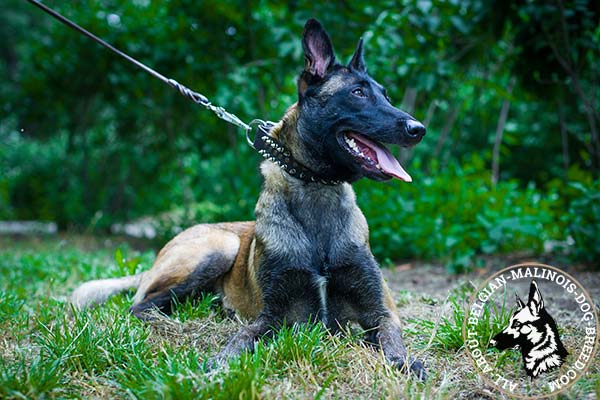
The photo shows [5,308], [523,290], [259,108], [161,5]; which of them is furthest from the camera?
[161,5]

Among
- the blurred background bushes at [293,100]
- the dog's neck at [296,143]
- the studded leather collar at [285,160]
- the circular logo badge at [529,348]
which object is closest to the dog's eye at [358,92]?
the dog's neck at [296,143]

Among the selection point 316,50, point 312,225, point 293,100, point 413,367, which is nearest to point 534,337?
point 413,367

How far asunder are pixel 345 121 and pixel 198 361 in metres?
1.43

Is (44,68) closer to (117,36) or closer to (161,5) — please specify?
(117,36)

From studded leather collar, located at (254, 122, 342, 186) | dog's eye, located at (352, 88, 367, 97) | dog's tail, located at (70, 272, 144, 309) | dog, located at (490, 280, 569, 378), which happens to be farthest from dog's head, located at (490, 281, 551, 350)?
dog's tail, located at (70, 272, 144, 309)

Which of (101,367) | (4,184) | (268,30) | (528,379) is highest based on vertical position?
(268,30)

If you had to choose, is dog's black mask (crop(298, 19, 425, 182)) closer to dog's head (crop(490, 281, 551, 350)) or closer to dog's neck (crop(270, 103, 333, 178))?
dog's neck (crop(270, 103, 333, 178))

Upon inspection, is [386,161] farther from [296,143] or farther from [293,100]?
[293,100]

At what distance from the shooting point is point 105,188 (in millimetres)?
10297

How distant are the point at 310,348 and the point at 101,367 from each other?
3.12ft

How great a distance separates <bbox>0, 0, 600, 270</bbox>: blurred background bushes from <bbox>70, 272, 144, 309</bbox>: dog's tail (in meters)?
1.74

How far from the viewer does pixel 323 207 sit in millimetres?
3051

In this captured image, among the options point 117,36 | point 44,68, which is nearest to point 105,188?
point 44,68

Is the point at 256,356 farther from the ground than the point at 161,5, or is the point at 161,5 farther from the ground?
the point at 161,5
